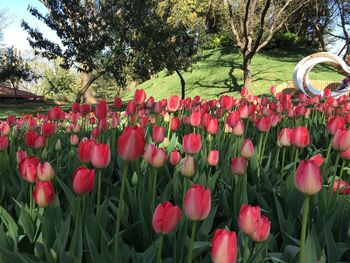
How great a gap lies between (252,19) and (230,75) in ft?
10.8

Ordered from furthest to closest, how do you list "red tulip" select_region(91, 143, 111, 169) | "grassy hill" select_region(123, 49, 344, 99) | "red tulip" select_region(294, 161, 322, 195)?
"grassy hill" select_region(123, 49, 344, 99), "red tulip" select_region(91, 143, 111, 169), "red tulip" select_region(294, 161, 322, 195)

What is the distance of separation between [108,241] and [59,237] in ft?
0.66

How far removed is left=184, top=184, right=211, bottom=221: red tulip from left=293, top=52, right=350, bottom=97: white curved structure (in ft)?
46.1

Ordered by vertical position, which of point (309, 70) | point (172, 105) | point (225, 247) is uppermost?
point (309, 70)

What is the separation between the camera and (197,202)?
39.2 inches

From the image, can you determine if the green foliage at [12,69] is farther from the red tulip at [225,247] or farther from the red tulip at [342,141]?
the red tulip at [225,247]

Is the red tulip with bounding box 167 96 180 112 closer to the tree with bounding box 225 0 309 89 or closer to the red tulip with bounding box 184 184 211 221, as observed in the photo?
the red tulip with bounding box 184 184 211 221

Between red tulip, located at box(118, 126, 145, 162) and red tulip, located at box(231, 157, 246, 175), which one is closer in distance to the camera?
red tulip, located at box(118, 126, 145, 162)

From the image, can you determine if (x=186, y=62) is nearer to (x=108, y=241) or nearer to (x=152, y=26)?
(x=152, y=26)

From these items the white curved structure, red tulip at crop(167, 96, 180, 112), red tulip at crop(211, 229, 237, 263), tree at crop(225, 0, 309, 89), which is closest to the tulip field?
red tulip at crop(211, 229, 237, 263)

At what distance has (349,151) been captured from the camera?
1.78 m

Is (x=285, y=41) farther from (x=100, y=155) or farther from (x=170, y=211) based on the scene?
(x=170, y=211)

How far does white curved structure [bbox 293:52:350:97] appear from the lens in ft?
47.9

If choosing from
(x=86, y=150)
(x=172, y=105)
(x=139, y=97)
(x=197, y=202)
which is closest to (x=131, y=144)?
(x=197, y=202)
